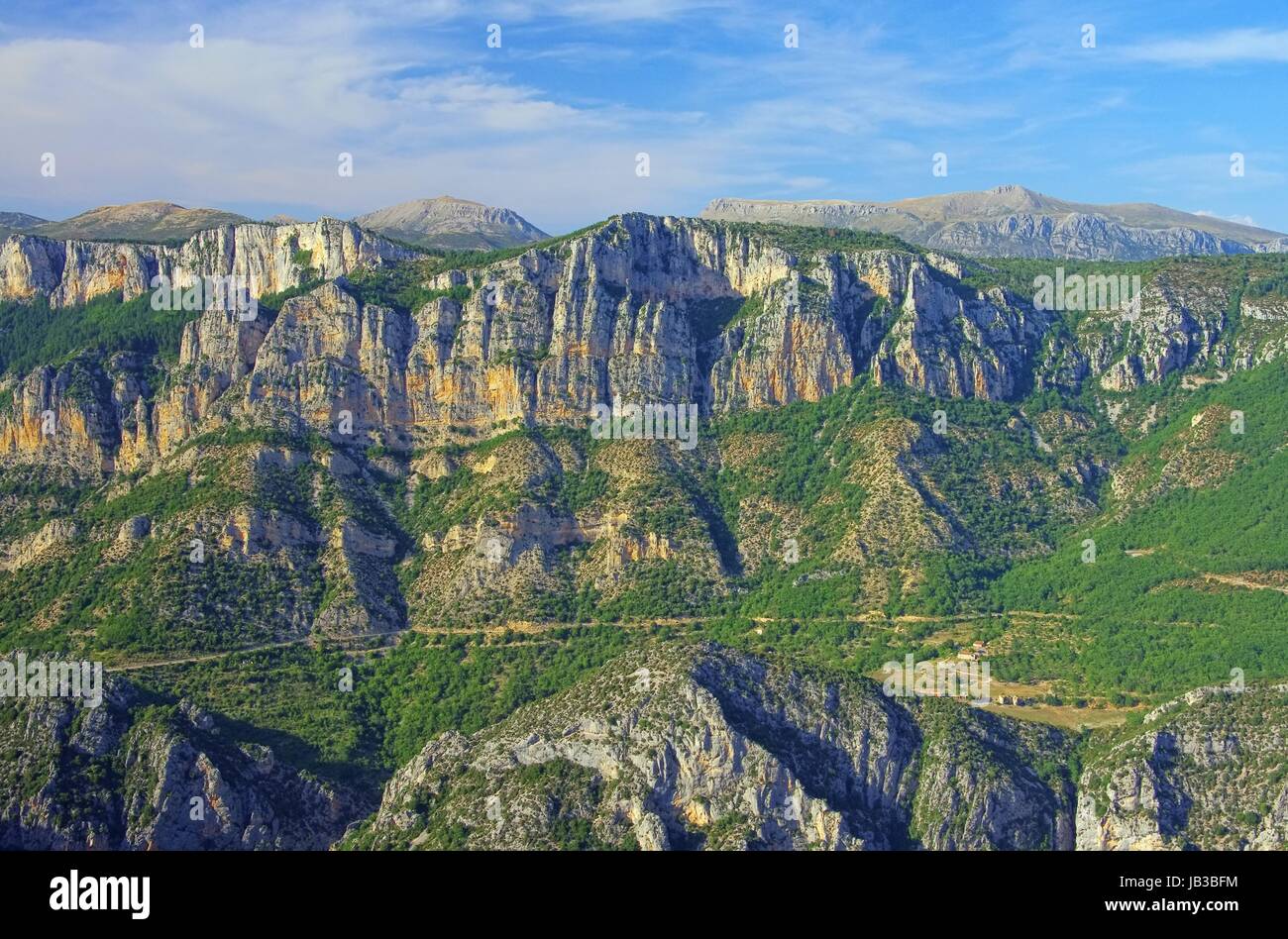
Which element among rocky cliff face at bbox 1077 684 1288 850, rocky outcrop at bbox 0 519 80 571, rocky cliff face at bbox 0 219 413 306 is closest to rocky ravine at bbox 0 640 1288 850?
rocky cliff face at bbox 1077 684 1288 850

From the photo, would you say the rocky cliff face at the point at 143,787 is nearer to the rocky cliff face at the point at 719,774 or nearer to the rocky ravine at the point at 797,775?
the rocky cliff face at the point at 719,774

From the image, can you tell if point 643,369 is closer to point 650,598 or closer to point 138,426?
point 650,598

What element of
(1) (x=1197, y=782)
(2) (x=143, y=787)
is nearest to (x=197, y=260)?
(2) (x=143, y=787)

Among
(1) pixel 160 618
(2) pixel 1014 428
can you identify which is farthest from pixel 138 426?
(2) pixel 1014 428

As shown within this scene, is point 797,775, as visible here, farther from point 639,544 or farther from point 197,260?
point 197,260

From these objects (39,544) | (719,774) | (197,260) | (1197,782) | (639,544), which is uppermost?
(197,260)

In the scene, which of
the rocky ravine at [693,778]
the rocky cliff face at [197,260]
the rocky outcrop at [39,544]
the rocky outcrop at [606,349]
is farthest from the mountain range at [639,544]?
the rocky outcrop at [39,544]
